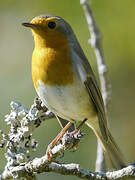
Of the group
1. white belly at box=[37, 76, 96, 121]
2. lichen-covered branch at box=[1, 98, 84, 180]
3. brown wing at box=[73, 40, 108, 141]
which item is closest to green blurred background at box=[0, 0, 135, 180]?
brown wing at box=[73, 40, 108, 141]

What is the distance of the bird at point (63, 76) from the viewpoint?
4.30 meters

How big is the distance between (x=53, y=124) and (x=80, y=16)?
1.37 m

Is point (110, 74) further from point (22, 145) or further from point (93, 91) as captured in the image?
point (22, 145)

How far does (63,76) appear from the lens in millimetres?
4312

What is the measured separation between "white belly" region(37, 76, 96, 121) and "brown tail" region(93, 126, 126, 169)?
501 millimetres

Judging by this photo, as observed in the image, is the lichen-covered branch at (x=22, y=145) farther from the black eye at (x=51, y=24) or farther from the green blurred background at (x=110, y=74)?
the green blurred background at (x=110, y=74)

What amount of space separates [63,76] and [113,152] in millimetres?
1123

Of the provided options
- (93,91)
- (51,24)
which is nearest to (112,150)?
(93,91)

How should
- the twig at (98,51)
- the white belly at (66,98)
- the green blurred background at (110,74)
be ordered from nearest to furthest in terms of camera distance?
the twig at (98,51) < the white belly at (66,98) < the green blurred background at (110,74)

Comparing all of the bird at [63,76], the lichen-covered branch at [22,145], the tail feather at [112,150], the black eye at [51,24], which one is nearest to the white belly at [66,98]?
the bird at [63,76]

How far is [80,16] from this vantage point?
5387mm

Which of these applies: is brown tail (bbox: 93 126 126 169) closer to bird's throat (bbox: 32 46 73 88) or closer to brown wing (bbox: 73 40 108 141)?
brown wing (bbox: 73 40 108 141)

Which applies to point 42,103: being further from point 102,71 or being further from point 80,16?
point 80,16

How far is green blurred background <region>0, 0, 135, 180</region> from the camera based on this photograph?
5133 mm
